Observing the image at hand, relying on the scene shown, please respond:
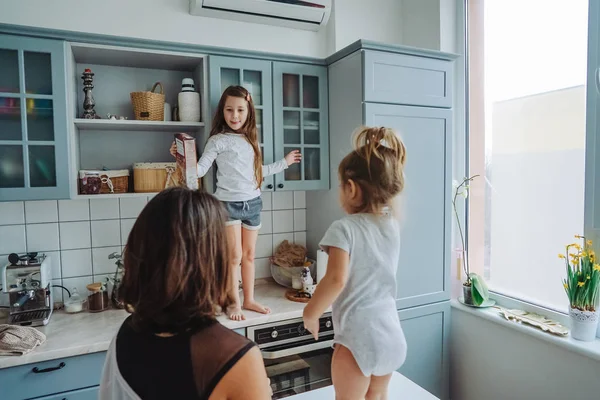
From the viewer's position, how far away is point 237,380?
0.66 metres

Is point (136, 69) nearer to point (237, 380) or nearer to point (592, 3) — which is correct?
point (237, 380)

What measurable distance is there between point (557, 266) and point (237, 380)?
5.93 feet

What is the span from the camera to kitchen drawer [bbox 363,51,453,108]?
1969mm

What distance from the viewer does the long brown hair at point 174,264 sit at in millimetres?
688

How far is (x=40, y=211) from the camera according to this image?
2018 millimetres

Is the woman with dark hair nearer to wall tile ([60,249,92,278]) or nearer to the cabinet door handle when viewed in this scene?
the cabinet door handle

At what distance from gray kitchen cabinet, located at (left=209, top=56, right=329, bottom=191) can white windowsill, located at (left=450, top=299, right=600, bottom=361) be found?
963mm

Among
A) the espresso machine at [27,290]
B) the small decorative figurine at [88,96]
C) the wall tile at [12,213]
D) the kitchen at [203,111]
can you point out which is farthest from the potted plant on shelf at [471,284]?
the wall tile at [12,213]

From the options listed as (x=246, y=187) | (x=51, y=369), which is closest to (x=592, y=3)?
(x=246, y=187)

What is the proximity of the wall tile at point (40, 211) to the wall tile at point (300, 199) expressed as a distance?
1.24m

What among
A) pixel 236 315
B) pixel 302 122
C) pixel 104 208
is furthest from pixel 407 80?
pixel 104 208

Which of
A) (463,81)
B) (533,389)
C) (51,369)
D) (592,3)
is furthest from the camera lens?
(463,81)

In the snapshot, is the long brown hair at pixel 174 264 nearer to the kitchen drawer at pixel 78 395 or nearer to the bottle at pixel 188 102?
the kitchen drawer at pixel 78 395

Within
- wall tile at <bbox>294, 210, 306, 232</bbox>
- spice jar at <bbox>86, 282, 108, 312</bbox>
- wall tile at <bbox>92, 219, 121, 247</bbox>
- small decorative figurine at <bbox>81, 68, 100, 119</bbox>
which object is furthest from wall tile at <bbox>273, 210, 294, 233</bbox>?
small decorative figurine at <bbox>81, 68, 100, 119</bbox>
